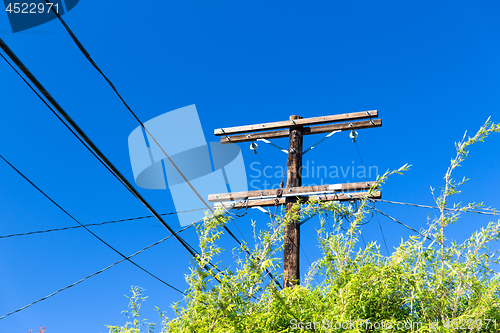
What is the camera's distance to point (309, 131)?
8648mm

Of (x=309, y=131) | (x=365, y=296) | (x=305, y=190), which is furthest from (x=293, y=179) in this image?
(x=365, y=296)

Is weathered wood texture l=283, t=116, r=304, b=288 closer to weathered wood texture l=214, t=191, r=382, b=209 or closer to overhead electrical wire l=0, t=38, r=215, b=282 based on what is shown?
weathered wood texture l=214, t=191, r=382, b=209

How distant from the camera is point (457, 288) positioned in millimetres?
2652

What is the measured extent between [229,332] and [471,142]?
266 cm

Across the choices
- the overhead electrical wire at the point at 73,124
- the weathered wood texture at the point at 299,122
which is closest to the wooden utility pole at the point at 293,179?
the weathered wood texture at the point at 299,122

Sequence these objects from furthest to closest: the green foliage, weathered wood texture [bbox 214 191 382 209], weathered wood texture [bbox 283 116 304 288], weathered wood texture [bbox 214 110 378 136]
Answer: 1. weathered wood texture [bbox 214 110 378 136]
2. weathered wood texture [bbox 214 191 382 209]
3. weathered wood texture [bbox 283 116 304 288]
4. the green foliage

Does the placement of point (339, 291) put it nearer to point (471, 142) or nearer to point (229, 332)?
point (229, 332)

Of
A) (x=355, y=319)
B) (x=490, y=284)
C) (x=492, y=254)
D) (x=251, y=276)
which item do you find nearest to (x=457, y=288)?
(x=490, y=284)

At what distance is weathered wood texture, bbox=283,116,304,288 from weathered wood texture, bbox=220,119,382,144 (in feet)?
0.70

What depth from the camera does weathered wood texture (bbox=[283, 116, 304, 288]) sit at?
23.4 ft

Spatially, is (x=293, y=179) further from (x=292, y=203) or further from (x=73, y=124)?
(x=73, y=124)

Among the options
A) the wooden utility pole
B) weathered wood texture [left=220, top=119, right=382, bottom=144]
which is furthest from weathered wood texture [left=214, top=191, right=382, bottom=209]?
weathered wood texture [left=220, top=119, right=382, bottom=144]

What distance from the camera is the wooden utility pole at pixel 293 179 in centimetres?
756

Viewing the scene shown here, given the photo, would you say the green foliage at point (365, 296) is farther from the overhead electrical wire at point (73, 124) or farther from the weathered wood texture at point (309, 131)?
the weathered wood texture at point (309, 131)
